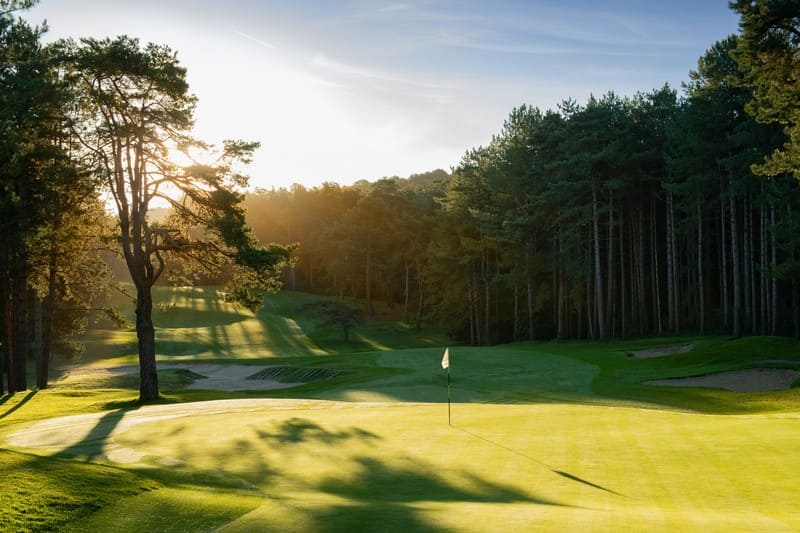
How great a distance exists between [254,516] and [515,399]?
18908 mm

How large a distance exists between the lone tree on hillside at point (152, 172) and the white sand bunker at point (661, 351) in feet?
75.7

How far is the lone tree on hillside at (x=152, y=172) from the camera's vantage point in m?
26.2

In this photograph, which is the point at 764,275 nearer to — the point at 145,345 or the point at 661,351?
the point at 661,351

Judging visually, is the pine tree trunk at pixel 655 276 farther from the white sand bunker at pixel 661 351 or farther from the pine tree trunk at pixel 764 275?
the white sand bunker at pixel 661 351

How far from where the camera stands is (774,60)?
2438cm

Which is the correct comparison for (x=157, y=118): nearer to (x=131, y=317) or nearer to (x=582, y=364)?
(x=582, y=364)

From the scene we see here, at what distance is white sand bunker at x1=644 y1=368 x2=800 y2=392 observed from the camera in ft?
88.7

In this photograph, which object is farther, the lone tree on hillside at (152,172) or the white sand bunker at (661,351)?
the white sand bunker at (661,351)

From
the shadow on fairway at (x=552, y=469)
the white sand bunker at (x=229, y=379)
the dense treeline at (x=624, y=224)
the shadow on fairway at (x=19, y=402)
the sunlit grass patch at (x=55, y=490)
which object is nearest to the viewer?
the sunlit grass patch at (x=55, y=490)

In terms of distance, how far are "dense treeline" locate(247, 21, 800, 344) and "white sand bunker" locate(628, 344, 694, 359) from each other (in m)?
6.56

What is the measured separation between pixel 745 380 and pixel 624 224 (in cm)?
3415

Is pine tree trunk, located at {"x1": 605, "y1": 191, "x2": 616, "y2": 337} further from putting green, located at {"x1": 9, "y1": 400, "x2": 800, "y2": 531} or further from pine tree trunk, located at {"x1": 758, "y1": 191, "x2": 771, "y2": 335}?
putting green, located at {"x1": 9, "y1": 400, "x2": 800, "y2": 531}

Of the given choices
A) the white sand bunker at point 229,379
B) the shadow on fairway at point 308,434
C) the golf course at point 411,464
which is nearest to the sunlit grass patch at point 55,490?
the golf course at point 411,464

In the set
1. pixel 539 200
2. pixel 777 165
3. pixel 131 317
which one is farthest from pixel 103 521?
pixel 131 317
